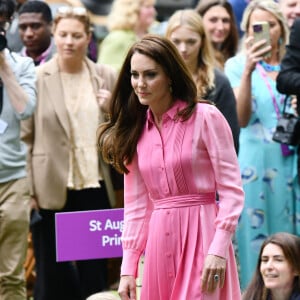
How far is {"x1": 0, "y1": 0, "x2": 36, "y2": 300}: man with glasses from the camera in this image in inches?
323

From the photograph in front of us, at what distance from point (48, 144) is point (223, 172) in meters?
3.60

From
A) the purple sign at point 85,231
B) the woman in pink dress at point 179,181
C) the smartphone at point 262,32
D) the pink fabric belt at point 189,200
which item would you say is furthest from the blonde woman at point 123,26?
the pink fabric belt at point 189,200

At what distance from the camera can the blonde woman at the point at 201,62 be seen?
27.6ft

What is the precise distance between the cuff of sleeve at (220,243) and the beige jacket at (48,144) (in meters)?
3.61

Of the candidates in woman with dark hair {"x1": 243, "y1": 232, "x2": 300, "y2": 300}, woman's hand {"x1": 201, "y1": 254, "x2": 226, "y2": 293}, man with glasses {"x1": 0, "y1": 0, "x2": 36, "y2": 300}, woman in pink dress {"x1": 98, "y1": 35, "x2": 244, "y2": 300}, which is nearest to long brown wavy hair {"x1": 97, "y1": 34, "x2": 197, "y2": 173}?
woman in pink dress {"x1": 98, "y1": 35, "x2": 244, "y2": 300}

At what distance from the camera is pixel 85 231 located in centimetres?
764

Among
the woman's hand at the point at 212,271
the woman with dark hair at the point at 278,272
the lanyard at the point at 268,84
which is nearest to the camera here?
the woman's hand at the point at 212,271

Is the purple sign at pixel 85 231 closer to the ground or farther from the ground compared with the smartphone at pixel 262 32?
closer to the ground

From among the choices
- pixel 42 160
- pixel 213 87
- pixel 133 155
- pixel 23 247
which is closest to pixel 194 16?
pixel 213 87

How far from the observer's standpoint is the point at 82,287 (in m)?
9.29

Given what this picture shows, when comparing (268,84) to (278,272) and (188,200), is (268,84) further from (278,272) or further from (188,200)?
(188,200)

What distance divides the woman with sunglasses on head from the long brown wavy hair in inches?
120

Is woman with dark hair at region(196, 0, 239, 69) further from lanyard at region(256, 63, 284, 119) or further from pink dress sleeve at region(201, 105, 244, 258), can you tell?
pink dress sleeve at region(201, 105, 244, 258)

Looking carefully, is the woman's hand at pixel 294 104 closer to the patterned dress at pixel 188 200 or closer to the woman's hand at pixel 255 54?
the woman's hand at pixel 255 54
